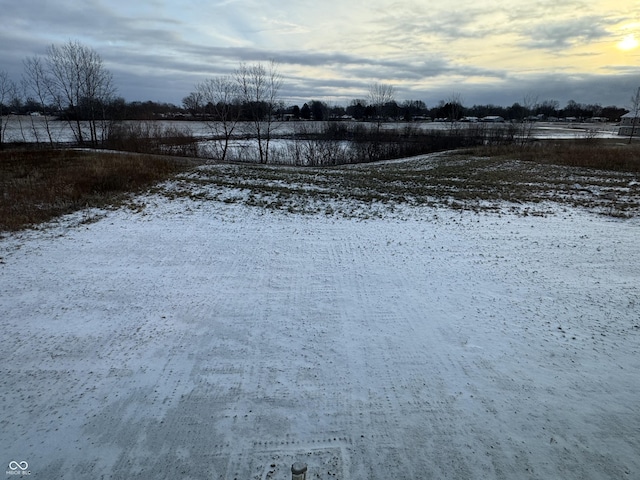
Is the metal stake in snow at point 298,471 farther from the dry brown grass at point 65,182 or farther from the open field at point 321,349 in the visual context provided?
the dry brown grass at point 65,182

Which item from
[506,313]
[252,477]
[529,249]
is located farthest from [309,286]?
[529,249]

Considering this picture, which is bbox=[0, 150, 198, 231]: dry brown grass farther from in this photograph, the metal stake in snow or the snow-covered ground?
the metal stake in snow

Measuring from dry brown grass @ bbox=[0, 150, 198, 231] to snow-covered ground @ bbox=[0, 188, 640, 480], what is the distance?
226 centimetres

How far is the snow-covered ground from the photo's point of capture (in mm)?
3604

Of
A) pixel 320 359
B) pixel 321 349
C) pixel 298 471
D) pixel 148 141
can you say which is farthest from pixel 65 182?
pixel 148 141

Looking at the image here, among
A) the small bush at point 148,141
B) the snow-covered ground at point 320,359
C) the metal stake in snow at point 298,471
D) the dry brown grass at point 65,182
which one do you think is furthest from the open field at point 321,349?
the small bush at point 148,141

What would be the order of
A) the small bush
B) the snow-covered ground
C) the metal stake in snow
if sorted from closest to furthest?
the metal stake in snow < the snow-covered ground < the small bush

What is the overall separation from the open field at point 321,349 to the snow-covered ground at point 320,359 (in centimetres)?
3

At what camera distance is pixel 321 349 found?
5.16 meters

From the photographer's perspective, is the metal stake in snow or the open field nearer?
the metal stake in snow

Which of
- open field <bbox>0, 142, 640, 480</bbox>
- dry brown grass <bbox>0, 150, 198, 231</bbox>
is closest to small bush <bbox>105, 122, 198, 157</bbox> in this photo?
dry brown grass <bbox>0, 150, 198, 231</bbox>

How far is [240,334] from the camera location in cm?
548

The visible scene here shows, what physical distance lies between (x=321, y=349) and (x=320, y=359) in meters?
0.22

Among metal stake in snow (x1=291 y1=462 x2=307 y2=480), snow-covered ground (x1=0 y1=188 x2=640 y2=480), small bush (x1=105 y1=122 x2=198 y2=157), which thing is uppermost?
small bush (x1=105 y1=122 x2=198 y2=157)
